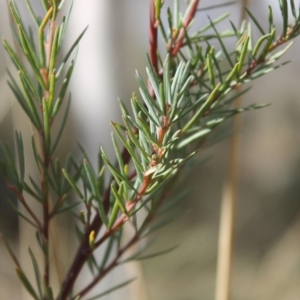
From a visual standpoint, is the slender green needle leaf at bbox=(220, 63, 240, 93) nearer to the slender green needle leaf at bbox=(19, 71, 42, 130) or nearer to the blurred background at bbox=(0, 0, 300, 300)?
the slender green needle leaf at bbox=(19, 71, 42, 130)

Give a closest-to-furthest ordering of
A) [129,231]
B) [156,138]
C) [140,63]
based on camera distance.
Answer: [156,138] → [129,231] → [140,63]

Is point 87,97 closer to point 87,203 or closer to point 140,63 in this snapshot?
point 140,63

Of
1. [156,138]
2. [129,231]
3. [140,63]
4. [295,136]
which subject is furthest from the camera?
[295,136]

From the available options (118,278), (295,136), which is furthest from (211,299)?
(295,136)

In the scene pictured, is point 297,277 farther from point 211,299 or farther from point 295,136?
point 295,136

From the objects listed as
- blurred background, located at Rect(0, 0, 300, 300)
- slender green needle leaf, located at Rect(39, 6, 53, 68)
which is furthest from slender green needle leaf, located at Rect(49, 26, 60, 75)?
blurred background, located at Rect(0, 0, 300, 300)

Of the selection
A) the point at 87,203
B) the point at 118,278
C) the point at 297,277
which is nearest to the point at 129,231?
the point at 118,278

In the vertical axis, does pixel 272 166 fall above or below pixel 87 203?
below

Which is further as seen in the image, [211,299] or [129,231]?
[211,299]

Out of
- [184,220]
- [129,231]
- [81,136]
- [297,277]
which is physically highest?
[81,136]
